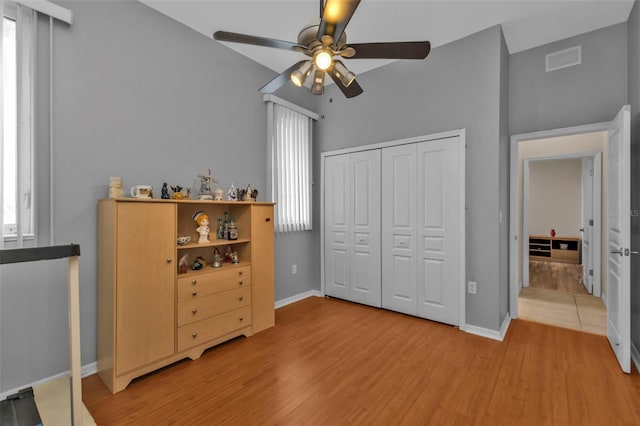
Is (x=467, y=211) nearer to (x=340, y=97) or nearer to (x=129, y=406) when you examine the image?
(x=340, y=97)

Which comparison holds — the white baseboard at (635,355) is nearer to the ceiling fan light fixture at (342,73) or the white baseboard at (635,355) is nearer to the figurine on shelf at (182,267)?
the ceiling fan light fixture at (342,73)

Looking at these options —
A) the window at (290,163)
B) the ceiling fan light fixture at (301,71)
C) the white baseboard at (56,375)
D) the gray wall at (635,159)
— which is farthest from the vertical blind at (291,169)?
the gray wall at (635,159)

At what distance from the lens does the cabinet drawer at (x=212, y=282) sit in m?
2.46

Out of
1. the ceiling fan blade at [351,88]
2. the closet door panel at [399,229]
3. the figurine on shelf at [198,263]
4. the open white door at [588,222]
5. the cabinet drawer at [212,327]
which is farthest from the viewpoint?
the open white door at [588,222]

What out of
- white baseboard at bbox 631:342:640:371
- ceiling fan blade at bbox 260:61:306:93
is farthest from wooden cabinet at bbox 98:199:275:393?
white baseboard at bbox 631:342:640:371

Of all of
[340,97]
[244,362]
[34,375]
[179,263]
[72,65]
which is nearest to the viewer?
[34,375]

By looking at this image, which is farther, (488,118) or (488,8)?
(488,118)

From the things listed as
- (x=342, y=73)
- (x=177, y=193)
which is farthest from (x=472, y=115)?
(x=177, y=193)

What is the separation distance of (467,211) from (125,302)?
3.14 meters

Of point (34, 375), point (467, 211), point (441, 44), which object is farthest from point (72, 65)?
point (467, 211)

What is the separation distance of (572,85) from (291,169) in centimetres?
317

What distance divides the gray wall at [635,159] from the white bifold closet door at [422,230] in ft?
4.34

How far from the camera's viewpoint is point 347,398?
1988mm

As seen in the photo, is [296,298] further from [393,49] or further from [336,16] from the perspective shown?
[336,16]
